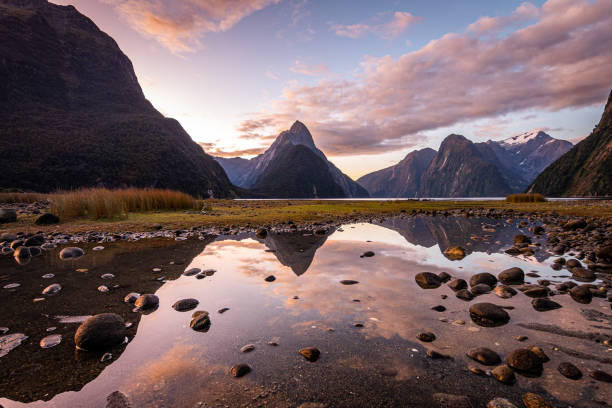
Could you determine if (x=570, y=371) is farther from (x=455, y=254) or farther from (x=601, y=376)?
(x=455, y=254)

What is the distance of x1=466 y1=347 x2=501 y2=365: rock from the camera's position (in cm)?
362

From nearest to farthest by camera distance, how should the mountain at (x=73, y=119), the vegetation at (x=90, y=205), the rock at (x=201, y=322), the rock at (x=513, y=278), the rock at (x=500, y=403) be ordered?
1. the rock at (x=500, y=403)
2. the rock at (x=201, y=322)
3. the rock at (x=513, y=278)
4. the vegetation at (x=90, y=205)
5. the mountain at (x=73, y=119)

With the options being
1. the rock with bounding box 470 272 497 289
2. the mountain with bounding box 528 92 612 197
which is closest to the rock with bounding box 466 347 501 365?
the rock with bounding box 470 272 497 289

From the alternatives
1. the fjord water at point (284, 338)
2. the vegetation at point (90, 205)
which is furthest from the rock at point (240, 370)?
the vegetation at point (90, 205)

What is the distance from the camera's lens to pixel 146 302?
226 inches

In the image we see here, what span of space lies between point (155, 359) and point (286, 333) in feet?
6.54

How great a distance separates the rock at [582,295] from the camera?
18.9 feet

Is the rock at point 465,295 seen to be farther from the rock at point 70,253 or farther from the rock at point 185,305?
the rock at point 70,253

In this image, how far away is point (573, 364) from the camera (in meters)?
3.52

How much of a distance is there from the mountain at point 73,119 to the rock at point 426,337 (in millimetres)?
104443

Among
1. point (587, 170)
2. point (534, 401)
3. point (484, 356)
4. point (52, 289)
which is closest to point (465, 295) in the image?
point (484, 356)

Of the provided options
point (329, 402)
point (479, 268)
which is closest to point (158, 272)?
point (329, 402)

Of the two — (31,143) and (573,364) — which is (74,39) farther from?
(573,364)

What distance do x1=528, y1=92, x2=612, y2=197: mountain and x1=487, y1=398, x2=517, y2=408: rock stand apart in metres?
184
